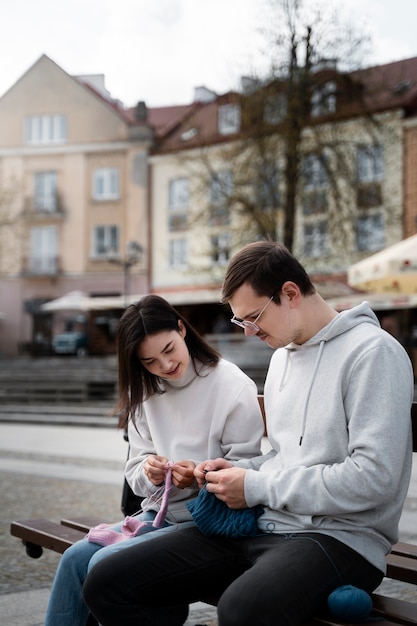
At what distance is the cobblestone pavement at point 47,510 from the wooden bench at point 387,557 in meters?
0.56

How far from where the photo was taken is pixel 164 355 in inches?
107

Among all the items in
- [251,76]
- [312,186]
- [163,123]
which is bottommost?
[312,186]

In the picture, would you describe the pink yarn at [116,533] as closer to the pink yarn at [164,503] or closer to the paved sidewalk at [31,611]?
the pink yarn at [164,503]

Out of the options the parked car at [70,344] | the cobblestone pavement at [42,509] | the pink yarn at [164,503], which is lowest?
the parked car at [70,344]

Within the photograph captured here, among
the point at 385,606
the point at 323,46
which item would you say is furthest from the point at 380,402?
the point at 323,46

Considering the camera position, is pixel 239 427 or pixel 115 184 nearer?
pixel 239 427

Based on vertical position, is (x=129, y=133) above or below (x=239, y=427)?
above

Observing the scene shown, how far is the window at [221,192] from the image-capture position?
17.9 metres

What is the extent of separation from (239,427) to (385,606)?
2.34ft

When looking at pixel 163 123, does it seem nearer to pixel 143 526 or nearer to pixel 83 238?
pixel 83 238

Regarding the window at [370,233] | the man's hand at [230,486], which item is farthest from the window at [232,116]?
the man's hand at [230,486]

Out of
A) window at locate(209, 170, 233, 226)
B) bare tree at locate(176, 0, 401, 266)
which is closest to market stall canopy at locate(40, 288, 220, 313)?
window at locate(209, 170, 233, 226)

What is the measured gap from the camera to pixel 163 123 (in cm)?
3444

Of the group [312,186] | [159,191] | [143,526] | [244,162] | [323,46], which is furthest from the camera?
[159,191]
